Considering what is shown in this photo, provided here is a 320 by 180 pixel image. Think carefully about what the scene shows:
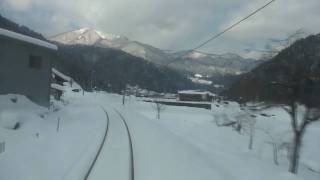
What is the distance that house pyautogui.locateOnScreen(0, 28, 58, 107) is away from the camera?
103ft

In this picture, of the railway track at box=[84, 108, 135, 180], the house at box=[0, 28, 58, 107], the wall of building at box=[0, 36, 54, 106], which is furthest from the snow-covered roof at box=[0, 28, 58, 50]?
the railway track at box=[84, 108, 135, 180]

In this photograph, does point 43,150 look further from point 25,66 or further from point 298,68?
point 25,66

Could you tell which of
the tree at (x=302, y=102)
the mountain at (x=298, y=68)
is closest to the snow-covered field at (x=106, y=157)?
the tree at (x=302, y=102)

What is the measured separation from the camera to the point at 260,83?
65.7ft

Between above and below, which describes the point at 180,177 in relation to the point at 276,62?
below

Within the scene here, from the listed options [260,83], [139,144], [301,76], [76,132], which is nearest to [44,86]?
[76,132]

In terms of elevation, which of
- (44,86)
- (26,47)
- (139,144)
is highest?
(26,47)

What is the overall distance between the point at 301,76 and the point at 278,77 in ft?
3.51

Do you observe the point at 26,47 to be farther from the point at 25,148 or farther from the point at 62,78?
the point at 62,78

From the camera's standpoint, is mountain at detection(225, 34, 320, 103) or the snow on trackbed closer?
the snow on trackbed

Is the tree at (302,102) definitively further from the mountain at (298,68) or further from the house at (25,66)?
the house at (25,66)

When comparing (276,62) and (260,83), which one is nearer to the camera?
(276,62)

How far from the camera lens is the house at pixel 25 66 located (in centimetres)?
3142

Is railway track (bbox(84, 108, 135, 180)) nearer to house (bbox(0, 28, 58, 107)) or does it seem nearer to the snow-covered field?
the snow-covered field
